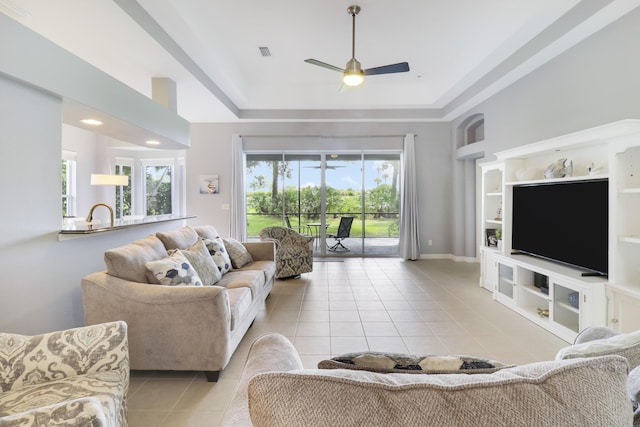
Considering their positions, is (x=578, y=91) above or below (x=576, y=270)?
above

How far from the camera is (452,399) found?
60 cm

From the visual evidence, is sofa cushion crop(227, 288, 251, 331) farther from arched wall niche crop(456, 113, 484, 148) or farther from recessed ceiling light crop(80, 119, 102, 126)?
arched wall niche crop(456, 113, 484, 148)

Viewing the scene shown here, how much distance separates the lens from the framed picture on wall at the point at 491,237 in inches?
183

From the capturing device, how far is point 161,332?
2270 mm

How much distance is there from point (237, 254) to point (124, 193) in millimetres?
5859

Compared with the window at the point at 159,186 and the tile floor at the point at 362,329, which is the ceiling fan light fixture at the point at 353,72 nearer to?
the tile floor at the point at 362,329

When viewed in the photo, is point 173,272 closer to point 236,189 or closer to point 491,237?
point 491,237

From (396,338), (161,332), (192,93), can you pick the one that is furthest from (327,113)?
(161,332)

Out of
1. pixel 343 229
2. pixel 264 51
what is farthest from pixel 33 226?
pixel 343 229

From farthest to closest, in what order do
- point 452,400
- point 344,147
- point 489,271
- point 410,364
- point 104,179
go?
point 344,147 < point 104,179 < point 489,271 < point 410,364 < point 452,400

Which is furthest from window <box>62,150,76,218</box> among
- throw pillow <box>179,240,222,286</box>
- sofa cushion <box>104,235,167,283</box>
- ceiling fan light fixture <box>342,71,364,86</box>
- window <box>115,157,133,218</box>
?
ceiling fan light fixture <box>342,71,364,86</box>

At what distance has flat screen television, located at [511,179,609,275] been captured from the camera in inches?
114

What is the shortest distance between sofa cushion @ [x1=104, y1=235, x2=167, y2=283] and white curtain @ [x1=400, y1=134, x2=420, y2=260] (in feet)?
17.3

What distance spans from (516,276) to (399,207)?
3.60 metres
